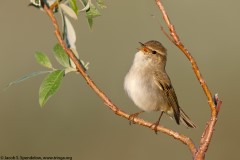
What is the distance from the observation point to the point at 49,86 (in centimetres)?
262

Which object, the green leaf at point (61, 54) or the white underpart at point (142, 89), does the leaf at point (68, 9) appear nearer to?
the green leaf at point (61, 54)

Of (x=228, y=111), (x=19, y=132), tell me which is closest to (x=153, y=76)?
(x=19, y=132)

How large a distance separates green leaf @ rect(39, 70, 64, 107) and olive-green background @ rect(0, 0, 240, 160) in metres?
7.76

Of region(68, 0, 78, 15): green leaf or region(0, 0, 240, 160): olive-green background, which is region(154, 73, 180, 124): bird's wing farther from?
region(0, 0, 240, 160): olive-green background

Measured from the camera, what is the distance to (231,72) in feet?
45.3

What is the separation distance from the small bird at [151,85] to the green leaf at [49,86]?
96.5 inches

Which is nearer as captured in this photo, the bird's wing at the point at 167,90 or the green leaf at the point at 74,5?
the green leaf at the point at 74,5

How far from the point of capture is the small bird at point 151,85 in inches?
207


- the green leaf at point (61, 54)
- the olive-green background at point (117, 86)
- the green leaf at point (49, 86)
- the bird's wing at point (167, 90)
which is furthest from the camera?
the olive-green background at point (117, 86)

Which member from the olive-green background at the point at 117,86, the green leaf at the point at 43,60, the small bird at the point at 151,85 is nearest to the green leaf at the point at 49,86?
the green leaf at the point at 43,60

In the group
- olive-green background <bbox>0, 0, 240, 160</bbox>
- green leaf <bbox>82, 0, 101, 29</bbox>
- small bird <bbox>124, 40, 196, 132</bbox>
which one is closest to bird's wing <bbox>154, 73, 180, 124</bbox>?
small bird <bbox>124, 40, 196, 132</bbox>

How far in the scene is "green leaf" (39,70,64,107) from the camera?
2590mm

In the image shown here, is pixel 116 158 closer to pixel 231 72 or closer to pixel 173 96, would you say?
pixel 231 72

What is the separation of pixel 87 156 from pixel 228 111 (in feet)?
10.8
